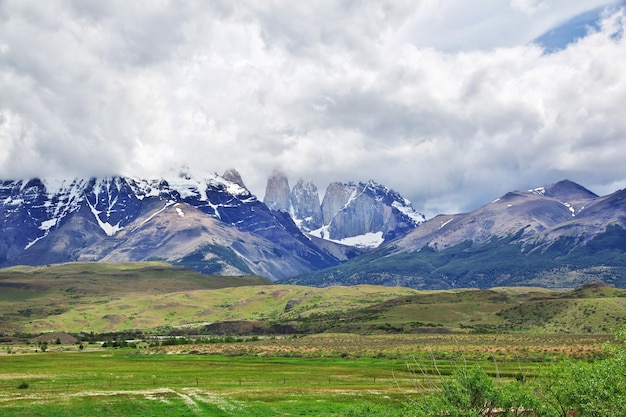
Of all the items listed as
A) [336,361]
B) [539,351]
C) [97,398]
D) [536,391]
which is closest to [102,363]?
[336,361]

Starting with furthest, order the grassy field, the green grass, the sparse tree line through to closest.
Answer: the grassy field → the green grass → the sparse tree line

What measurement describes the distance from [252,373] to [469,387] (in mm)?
68871

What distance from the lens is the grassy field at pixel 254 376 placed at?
212 feet

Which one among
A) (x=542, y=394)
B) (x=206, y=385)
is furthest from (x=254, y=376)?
(x=542, y=394)

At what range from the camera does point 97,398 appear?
6856cm

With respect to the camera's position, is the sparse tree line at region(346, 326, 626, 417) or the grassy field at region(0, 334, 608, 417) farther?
the grassy field at region(0, 334, 608, 417)

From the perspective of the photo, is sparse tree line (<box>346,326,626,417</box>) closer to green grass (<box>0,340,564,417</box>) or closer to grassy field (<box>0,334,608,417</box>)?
grassy field (<box>0,334,608,417</box>)

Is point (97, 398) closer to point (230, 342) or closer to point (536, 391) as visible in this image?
point (536, 391)

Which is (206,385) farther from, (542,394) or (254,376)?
(542,394)

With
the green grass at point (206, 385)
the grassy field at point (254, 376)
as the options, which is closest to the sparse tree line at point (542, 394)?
the grassy field at point (254, 376)

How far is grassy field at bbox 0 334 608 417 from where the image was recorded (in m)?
64.8

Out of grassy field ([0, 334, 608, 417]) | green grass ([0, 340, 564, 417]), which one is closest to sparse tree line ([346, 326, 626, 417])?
grassy field ([0, 334, 608, 417])

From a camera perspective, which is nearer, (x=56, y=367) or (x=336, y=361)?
(x=56, y=367)

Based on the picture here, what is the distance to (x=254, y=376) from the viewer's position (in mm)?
98062
